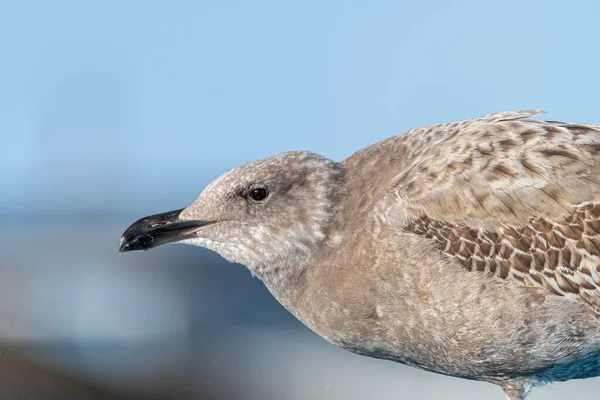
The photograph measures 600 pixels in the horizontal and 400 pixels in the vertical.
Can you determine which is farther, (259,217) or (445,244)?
(259,217)

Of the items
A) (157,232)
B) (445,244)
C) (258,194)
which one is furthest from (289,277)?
(445,244)

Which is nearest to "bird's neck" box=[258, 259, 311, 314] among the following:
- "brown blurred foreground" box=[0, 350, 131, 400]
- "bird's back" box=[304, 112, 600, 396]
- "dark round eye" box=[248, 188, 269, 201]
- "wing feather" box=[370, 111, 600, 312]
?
"bird's back" box=[304, 112, 600, 396]

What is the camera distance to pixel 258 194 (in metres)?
7.25

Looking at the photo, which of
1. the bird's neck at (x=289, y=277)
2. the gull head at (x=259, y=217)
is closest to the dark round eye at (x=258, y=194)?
the gull head at (x=259, y=217)

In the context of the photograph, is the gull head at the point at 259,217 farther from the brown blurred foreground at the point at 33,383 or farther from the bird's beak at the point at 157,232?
the brown blurred foreground at the point at 33,383

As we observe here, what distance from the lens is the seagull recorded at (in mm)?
6559

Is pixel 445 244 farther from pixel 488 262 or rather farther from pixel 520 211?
pixel 520 211

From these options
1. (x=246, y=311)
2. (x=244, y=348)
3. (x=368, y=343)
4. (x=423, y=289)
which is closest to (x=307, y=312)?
(x=368, y=343)

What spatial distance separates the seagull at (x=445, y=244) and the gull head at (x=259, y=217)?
11 mm

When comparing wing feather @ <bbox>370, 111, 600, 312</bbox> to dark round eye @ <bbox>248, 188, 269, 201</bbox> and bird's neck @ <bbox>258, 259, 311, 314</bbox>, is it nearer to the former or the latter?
bird's neck @ <bbox>258, 259, 311, 314</bbox>

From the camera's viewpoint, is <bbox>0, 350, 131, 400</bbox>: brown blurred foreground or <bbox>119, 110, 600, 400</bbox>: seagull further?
<bbox>0, 350, 131, 400</bbox>: brown blurred foreground

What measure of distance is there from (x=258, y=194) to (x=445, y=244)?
1.49 metres

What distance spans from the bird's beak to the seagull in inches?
0.4

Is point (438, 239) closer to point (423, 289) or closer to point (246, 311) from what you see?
point (423, 289)
